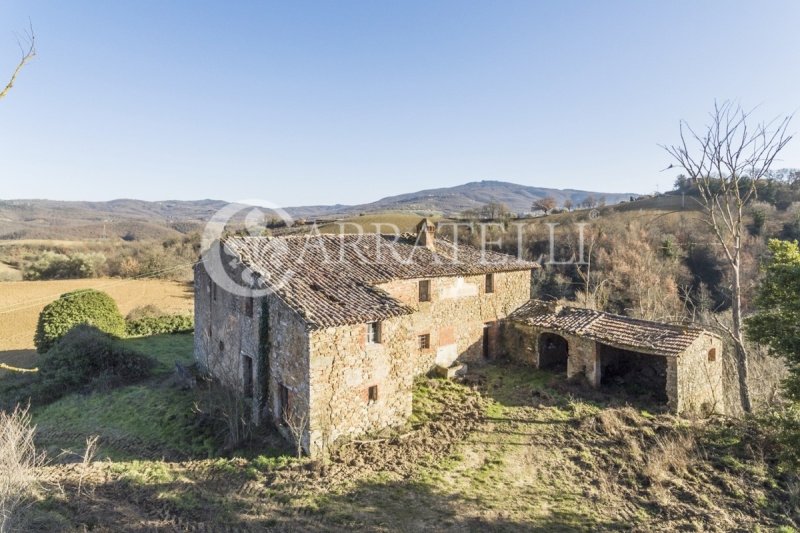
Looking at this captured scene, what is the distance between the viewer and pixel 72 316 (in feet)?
77.2

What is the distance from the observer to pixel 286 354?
12.4m

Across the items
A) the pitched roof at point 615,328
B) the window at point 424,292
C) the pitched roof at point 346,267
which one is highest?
the pitched roof at point 346,267

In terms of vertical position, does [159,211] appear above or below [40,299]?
above

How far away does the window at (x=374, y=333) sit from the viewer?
12.7m

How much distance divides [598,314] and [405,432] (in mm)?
9509

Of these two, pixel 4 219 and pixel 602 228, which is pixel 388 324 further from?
pixel 4 219

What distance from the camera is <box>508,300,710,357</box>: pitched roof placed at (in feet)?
47.7

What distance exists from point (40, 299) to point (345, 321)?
37.0 meters

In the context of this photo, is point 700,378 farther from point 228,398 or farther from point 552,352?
point 228,398

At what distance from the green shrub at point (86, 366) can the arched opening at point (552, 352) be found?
1756cm

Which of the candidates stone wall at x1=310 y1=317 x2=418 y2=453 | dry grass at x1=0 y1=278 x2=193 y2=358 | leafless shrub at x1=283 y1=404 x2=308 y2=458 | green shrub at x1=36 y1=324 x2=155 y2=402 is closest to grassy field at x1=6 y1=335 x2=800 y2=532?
leafless shrub at x1=283 y1=404 x2=308 y2=458

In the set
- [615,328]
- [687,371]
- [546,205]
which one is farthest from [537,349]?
[546,205]

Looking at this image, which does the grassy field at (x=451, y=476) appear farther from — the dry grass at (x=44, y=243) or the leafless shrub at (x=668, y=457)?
the dry grass at (x=44, y=243)

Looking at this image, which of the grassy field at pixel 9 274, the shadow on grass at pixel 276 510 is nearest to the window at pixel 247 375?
the shadow on grass at pixel 276 510
